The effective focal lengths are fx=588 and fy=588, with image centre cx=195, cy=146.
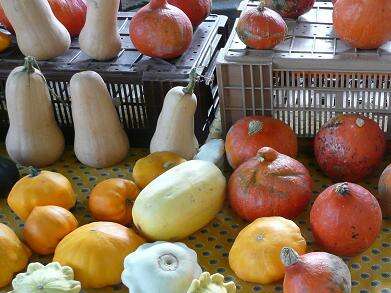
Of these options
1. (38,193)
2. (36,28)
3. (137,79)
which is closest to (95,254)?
(38,193)

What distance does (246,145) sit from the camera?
3.55 ft

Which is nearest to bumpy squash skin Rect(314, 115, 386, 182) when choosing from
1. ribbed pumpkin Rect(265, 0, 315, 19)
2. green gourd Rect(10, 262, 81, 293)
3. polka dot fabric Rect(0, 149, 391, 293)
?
polka dot fabric Rect(0, 149, 391, 293)

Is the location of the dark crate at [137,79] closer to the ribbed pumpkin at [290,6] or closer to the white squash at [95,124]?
the white squash at [95,124]

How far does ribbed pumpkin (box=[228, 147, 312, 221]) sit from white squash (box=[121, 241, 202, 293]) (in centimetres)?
15

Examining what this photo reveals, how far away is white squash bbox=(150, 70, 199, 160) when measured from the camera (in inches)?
43.3

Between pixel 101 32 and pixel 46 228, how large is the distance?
17.5 inches

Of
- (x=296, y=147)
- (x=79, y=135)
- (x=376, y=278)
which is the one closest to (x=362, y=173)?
(x=296, y=147)

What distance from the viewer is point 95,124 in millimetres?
1153

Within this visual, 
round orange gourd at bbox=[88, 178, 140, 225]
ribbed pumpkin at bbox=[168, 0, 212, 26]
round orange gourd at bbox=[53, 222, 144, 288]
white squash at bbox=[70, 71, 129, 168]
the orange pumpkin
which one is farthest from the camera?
ribbed pumpkin at bbox=[168, 0, 212, 26]

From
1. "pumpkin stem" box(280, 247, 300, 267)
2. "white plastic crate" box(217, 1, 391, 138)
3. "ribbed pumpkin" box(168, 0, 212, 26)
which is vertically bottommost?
"pumpkin stem" box(280, 247, 300, 267)

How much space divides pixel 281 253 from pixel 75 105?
54cm

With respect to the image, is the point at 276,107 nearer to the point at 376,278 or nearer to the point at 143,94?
the point at 143,94

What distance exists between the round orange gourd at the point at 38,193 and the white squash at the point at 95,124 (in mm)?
136

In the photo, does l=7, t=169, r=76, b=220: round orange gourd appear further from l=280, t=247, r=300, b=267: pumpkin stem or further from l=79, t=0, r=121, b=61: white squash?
l=280, t=247, r=300, b=267: pumpkin stem
